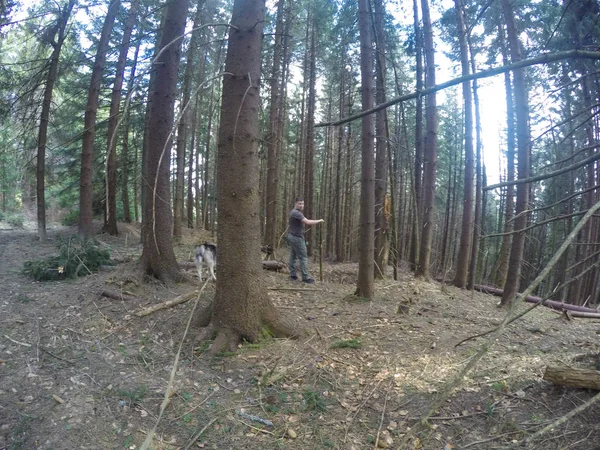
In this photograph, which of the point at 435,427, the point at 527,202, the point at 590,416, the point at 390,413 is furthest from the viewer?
the point at 527,202

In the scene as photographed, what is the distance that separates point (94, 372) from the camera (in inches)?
188

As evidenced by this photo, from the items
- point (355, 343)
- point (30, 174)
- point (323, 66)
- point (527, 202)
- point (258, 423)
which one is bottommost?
point (258, 423)

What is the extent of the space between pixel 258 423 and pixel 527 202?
788 centimetres

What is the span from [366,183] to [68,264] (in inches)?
253

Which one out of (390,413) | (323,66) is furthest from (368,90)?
(323,66)

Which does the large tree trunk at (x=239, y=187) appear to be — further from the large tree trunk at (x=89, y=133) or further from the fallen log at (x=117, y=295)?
the large tree trunk at (x=89, y=133)

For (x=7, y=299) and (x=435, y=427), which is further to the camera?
(x=7, y=299)

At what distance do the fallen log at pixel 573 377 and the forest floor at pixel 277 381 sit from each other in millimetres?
84

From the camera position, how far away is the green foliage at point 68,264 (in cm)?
814

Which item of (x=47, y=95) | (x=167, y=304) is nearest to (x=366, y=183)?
(x=167, y=304)

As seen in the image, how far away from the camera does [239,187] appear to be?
17.4ft

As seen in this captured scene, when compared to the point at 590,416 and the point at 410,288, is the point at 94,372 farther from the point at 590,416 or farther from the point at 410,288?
the point at 410,288

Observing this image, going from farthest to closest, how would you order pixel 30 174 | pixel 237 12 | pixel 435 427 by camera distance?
pixel 30 174, pixel 237 12, pixel 435 427

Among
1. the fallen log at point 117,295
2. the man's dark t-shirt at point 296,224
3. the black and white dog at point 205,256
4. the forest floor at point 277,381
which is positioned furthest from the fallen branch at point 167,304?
the man's dark t-shirt at point 296,224
